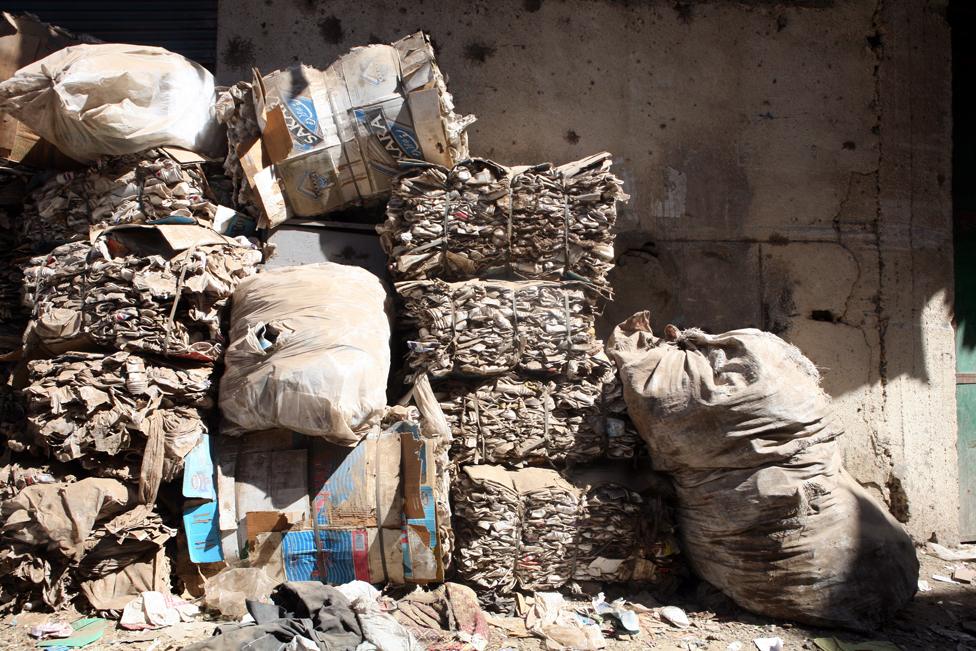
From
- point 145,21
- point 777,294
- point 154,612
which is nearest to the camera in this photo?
point 154,612

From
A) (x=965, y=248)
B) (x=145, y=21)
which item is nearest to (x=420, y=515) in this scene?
(x=145, y=21)

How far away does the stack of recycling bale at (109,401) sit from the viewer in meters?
2.71

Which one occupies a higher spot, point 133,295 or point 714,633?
point 133,295

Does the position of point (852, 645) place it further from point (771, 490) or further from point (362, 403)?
point (362, 403)

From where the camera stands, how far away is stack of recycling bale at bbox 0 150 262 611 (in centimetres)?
271

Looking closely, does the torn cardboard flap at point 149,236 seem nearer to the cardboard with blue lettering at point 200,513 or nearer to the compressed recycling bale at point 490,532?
the cardboard with blue lettering at point 200,513

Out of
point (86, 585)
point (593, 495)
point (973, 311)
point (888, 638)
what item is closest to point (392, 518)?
point (593, 495)

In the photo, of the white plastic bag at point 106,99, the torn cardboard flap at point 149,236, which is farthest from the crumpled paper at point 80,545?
the white plastic bag at point 106,99

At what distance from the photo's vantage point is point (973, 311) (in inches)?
171

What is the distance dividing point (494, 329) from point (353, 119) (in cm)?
116

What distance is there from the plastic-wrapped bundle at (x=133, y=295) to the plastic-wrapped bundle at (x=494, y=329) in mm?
803

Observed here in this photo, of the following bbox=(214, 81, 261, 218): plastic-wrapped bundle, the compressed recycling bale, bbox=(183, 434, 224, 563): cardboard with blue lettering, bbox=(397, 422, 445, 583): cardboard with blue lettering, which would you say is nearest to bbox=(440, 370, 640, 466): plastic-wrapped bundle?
the compressed recycling bale

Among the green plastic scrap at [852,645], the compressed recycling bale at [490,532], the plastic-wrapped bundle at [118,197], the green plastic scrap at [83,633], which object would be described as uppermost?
the plastic-wrapped bundle at [118,197]

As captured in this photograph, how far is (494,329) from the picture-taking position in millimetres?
3160
